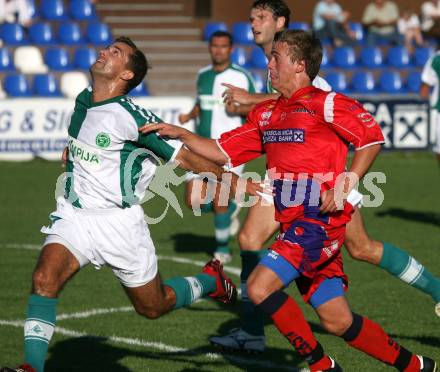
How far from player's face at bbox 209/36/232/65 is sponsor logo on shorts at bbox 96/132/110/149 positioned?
5385mm

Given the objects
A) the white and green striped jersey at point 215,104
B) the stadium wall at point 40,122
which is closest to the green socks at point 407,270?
the white and green striped jersey at point 215,104

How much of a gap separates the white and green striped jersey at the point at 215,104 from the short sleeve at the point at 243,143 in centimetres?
508

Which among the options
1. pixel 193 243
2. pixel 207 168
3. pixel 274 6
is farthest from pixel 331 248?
pixel 193 243

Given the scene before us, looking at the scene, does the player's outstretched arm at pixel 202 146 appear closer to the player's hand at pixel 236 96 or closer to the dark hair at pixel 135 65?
the dark hair at pixel 135 65

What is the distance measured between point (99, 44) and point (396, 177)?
8072 mm

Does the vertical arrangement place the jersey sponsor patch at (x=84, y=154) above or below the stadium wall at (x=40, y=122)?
above

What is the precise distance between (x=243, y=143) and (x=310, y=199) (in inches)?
26.9

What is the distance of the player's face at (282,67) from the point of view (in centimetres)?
573

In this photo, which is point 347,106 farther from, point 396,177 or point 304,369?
point 396,177

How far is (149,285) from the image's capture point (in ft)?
19.7

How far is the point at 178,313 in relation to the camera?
26.7 ft

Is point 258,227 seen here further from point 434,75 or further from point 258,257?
point 434,75

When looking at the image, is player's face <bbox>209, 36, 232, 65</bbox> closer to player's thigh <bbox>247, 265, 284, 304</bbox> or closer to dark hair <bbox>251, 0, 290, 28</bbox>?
dark hair <bbox>251, 0, 290, 28</bbox>

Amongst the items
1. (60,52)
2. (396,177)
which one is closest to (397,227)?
(396,177)
